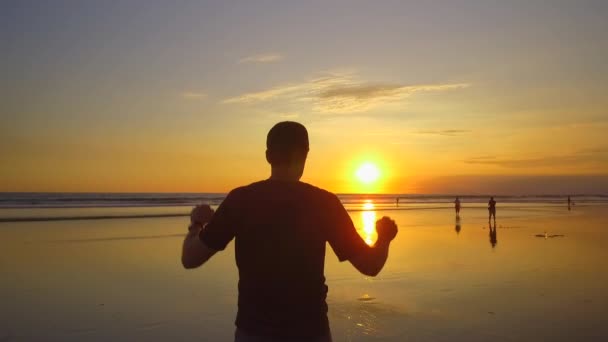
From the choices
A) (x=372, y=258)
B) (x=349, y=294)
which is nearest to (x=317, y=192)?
(x=372, y=258)

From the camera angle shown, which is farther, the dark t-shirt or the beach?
the beach

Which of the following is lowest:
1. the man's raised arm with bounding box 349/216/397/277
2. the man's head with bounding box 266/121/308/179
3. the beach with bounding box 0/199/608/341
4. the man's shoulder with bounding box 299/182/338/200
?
the beach with bounding box 0/199/608/341

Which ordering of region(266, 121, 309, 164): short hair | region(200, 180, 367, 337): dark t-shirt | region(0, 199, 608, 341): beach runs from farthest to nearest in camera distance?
region(0, 199, 608, 341): beach
region(266, 121, 309, 164): short hair
region(200, 180, 367, 337): dark t-shirt

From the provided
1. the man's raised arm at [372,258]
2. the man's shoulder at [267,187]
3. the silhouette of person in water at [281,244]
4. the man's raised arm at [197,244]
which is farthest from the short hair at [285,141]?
the man's raised arm at [372,258]

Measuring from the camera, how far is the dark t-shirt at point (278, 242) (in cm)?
251

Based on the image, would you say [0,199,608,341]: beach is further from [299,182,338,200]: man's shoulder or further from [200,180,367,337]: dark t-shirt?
[299,182,338,200]: man's shoulder

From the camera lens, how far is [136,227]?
1040 inches

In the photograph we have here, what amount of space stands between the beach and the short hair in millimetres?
5528

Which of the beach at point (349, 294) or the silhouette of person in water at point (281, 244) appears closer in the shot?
the silhouette of person in water at point (281, 244)

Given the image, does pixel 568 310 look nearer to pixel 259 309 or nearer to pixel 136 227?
pixel 259 309

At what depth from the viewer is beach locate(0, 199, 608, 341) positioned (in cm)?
786

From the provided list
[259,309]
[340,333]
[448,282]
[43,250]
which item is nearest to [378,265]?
[259,309]

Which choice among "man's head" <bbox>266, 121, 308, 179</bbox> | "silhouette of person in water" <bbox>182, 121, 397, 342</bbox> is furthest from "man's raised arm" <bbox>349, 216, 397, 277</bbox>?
"man's head" <bbox>266, 121, 308, 179</bbox>

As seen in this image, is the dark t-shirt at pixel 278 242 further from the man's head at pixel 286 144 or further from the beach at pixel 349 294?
the beach at pixel 349 294
